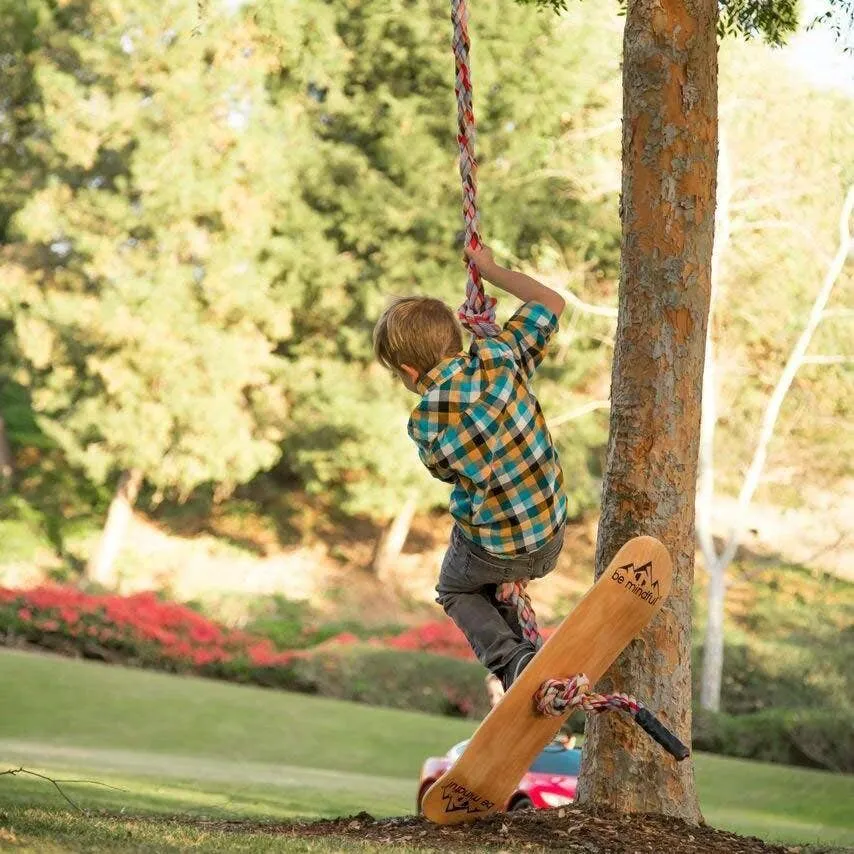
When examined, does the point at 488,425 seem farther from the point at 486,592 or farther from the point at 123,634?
A: the point at 123,634

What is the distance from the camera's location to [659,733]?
4199 millimetres

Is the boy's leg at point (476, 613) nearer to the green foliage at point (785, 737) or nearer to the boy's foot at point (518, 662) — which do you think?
the boy's foot at point (518, 662)

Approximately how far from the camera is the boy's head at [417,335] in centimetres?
415

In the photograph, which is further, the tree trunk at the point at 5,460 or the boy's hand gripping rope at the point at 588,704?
the tree trunk at the point at 5,460

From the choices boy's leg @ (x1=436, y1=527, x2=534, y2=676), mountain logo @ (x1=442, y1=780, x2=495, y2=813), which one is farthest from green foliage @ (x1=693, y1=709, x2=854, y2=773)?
boy's leg @ (x1=436, y1=527, x2=534, y2=676)

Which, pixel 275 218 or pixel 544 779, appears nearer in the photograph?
pixel 544 779

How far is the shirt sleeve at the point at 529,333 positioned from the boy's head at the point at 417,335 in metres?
0.18

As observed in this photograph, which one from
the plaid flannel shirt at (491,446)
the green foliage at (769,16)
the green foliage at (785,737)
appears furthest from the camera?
the green foliage at (785,737)

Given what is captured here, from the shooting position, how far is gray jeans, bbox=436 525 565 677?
424 cm

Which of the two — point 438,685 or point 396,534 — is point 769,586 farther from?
point 438,685

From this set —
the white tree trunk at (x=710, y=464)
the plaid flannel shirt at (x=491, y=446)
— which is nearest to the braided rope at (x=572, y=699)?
the plaid flannel shirt at (x=491, y=446)

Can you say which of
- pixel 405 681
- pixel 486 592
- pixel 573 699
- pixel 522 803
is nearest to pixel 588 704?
pixel 573 699

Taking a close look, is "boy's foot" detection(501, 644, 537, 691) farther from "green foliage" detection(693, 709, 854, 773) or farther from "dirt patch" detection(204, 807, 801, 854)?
"green foliage" detection(693, 709, 854, 773)

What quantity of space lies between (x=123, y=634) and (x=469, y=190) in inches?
575
